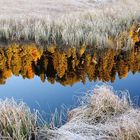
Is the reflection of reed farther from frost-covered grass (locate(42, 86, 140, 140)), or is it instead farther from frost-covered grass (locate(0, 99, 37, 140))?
frost-covered grass (locate(0, 99, 37, 140))

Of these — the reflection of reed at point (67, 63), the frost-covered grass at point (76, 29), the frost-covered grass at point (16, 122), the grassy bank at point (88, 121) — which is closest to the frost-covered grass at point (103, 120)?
the grassy bank at point (88, 121)

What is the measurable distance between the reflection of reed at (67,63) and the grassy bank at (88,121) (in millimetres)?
2781

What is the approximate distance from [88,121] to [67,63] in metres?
5.74

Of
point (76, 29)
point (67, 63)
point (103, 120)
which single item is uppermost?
point (76, 29)

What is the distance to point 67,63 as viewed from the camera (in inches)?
552

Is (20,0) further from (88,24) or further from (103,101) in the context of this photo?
(103,101)

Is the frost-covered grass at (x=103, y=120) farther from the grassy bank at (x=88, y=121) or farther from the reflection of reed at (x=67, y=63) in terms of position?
the reflection of reed at (x=67, y=63)

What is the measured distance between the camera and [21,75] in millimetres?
13156

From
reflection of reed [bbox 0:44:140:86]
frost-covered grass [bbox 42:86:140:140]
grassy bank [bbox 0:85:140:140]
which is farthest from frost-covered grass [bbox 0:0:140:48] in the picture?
grassy bank [bbox 0:85:140:140]

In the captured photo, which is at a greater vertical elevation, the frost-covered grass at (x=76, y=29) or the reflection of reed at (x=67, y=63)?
the frost-covered grass at (x=76, y=29)

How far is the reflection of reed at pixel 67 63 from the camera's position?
1262 cm

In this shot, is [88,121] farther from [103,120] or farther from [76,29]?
[76,29]

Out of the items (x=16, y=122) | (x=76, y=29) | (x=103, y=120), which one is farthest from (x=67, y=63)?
(x=16, y=122)

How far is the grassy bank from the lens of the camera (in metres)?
7.37
